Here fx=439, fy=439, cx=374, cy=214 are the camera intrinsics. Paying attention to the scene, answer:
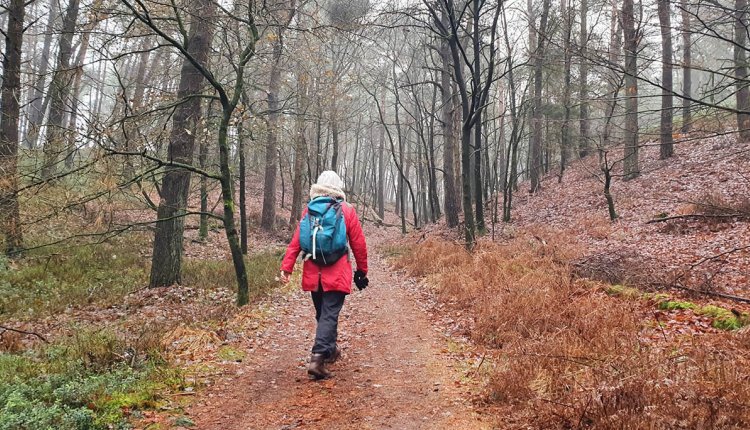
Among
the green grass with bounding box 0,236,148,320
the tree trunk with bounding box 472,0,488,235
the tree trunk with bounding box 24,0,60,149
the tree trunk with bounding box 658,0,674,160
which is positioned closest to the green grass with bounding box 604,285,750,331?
the tree trunk with bounding box 658,0,674,160

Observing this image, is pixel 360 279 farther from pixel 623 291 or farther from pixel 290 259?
pixel 623 291

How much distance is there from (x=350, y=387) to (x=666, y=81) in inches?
706

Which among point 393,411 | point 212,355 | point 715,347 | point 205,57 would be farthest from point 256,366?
point 205,57

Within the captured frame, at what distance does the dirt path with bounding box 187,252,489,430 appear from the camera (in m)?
3.60

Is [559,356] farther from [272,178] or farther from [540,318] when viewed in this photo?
[272,178]

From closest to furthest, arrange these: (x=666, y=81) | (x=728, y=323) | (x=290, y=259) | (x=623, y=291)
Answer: (x=290, y=259)
(x=728, y=323)
(x=623, y=291)
(x=666, y=81)

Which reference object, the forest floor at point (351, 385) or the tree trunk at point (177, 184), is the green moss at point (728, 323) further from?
the tree trunk at point (177, 184)

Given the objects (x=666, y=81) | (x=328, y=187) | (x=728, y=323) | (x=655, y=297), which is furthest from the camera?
(x=666, y=81)

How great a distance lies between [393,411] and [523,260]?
19.6ft

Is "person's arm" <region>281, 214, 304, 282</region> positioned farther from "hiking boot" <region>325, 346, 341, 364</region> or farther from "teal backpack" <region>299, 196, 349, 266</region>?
"hiking boot" <region>325, 346, 341, 364</region>

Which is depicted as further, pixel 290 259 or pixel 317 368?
pixel 290 259

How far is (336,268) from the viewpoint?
4.71 m

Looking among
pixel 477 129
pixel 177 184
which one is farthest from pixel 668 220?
pixel 177 184

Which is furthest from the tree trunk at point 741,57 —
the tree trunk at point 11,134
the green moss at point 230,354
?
the tree trunk at point 11,134
